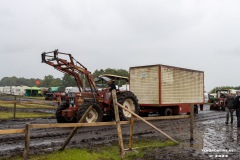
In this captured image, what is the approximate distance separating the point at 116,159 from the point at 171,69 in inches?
465

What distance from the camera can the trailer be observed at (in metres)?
17.5

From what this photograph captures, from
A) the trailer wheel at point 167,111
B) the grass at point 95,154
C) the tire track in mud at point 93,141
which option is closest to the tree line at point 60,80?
the trailer wheel at point 167,111

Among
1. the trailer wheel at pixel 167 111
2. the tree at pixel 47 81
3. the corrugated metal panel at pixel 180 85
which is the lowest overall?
the trailer wheel at pixel 167 111

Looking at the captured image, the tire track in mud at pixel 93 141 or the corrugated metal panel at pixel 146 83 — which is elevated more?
the corrugated metal panel at pixel 146 83

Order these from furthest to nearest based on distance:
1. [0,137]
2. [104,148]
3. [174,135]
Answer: [174,135]
[0,137]
[104,148]

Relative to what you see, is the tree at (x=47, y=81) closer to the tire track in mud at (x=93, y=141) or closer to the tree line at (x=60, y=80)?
the tree line at (x=60, y=80)

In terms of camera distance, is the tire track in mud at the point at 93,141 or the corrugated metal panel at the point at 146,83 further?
the corrugated metal panel at the point at 146,83

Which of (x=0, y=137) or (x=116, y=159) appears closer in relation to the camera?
(x=116, y=159)

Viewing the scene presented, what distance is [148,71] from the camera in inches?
705

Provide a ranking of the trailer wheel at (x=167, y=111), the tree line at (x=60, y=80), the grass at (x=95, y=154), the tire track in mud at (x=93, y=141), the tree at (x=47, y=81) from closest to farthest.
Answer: the grass at (x=95, y=154)
the tire track in mud at (x=93, y=141)
the trailer wheel at (x=167, y=111)
the tree line at (x=60, y=80)
the tree at (x=47, y=81)

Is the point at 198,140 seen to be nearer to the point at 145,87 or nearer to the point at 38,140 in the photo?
the point at 38,140

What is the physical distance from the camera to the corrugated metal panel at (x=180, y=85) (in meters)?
17.8

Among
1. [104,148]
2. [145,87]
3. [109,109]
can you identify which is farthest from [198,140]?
[145,87]

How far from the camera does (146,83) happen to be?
1798 centimetres
